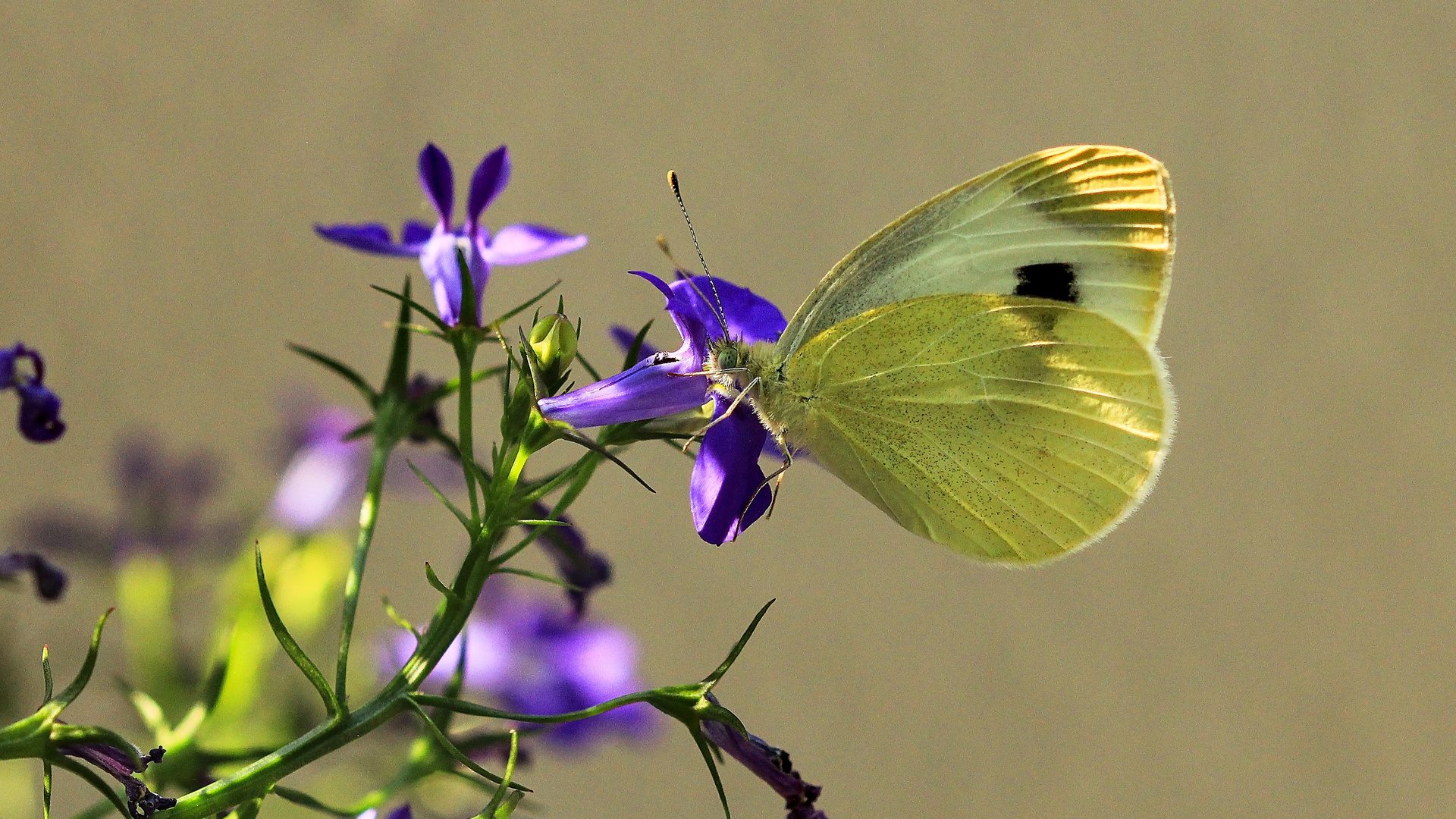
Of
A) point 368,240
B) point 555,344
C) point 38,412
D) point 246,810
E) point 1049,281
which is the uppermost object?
point 1049,281

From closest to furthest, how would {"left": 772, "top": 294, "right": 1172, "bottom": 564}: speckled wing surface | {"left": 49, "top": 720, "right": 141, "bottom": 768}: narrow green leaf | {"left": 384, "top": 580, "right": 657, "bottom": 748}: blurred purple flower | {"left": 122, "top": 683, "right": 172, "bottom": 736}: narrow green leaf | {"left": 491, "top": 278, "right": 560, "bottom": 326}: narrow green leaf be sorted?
{"left": 49, "top": 720, "right": 141, "bottom": 768}: narrow green leaf → {"left": 491, "top": 278, "right": 560, "bottom": 326}: narrow green leaf → {"left": 122, "top": 683, "right": 172, "bottom": 736}: narrow green leaf → {"left": 772, "top": 294, "right": 1172, "bottom": 564}: speckled wing surface → {"left": 384, "top": 580, "right": 657, "bottom": 748}: blurred purple flower

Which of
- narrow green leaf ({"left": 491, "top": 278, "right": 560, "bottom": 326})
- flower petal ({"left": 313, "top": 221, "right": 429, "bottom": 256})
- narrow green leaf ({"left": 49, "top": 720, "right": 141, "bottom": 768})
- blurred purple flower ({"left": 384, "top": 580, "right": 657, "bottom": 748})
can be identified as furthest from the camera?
blurred purple flower ({"left": 384, "top": 580, "right": 657, "bottom": 748})

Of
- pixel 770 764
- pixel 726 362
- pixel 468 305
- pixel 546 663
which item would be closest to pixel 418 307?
pixel 468 305

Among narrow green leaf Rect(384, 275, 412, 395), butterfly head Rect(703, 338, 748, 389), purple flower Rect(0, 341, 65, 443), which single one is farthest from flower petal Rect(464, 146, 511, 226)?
purple flower Rect(0, 341, 65, 443)

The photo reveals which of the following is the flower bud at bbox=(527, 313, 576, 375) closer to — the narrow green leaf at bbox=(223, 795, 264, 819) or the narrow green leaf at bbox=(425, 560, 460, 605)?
the narrow green leaf at bbox=(425, 560, 460, 605)

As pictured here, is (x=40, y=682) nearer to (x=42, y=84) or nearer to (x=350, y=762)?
(x=350, y=762)

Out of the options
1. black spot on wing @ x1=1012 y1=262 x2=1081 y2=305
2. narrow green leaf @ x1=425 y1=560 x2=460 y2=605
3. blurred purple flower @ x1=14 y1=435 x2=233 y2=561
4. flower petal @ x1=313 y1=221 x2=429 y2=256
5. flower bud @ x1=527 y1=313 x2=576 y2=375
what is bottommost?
narrow green leaf @ x1=425 y1=560 x2=460 y2=605

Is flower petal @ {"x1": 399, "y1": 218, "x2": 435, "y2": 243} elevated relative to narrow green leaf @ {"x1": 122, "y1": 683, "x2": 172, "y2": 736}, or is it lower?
elevated

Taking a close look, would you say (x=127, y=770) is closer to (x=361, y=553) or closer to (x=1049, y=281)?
(x=361, y=553)

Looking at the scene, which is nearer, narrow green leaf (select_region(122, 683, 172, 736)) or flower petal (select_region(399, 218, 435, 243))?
narrow green leaf (select_region(122, 683, 172, 736))
